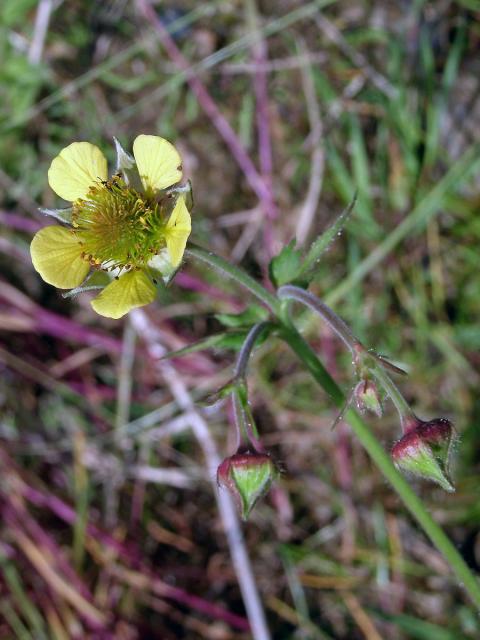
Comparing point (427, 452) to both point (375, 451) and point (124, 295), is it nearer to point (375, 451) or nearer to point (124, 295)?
point (375, 451)

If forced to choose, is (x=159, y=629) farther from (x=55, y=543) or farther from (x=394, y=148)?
(x=394, y=148)

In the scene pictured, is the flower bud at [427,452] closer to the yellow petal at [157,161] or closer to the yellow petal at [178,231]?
the yellow petal at [178,231]

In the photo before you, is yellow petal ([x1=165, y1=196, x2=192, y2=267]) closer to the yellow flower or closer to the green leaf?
the yellow flower

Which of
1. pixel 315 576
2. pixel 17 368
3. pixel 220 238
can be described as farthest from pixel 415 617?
pixel 17 368

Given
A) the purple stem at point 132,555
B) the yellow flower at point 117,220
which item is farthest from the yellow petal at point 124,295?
the purple stem at point 132,555

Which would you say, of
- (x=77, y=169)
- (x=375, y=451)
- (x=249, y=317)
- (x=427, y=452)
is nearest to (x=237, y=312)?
(x=249, y=317)
